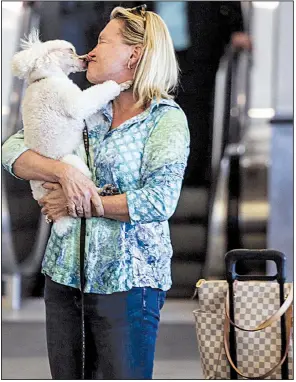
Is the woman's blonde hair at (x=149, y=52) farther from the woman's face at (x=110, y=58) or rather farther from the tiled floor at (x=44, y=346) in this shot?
the tiled floor at (x=44, y=346)

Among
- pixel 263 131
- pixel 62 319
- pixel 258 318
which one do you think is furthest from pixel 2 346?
pixel 263 131

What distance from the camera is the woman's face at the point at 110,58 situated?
2381 millimetres

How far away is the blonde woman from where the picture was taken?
226cm

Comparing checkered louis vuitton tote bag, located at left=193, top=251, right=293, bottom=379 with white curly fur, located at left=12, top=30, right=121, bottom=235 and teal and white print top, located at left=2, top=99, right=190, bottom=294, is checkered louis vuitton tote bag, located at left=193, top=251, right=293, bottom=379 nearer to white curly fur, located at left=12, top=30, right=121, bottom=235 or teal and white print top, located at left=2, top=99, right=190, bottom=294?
teal and white print top, located at left=2, top=99, right=190, bottom=294

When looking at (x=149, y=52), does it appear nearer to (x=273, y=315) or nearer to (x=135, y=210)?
(x=135, y=210)

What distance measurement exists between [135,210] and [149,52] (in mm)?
514

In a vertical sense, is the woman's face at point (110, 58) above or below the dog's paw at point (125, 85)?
above

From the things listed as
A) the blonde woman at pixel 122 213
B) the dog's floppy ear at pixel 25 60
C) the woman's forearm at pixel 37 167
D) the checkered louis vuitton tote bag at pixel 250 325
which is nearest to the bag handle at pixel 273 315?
the checkered louis vuitton tote bag at pixel 250 325

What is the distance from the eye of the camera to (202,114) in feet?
10.2

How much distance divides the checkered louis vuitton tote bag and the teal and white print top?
0.77ft

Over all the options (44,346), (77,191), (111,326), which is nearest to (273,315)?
(111,326)

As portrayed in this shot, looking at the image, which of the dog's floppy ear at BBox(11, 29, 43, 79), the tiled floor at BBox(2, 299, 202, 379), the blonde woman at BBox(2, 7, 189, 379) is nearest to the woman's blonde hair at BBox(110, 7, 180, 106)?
the blonde woman at BBox(2, 7, 189, 379)

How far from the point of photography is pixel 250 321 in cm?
245

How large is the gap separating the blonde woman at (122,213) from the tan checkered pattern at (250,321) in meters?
0.22
